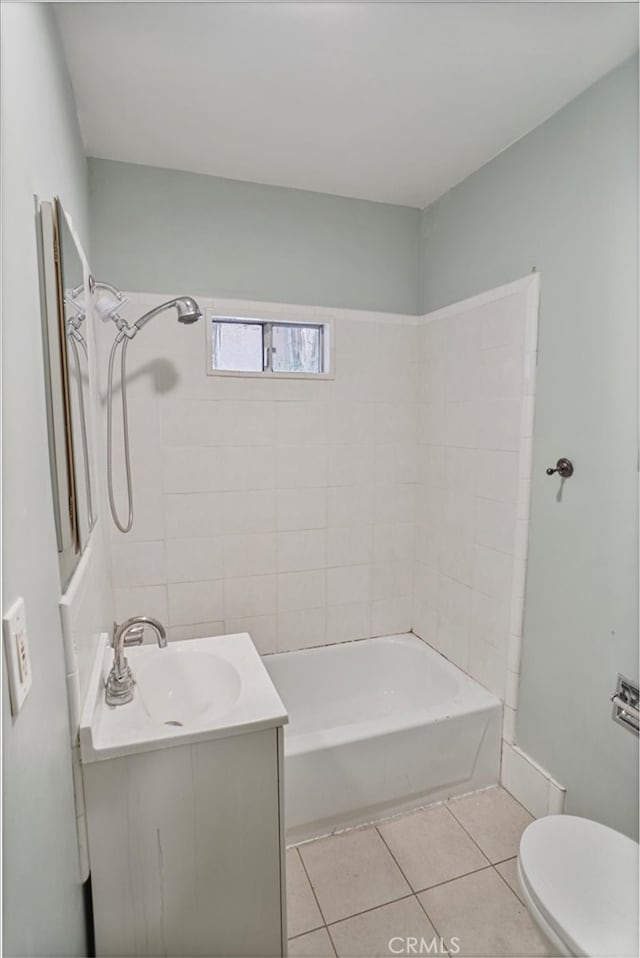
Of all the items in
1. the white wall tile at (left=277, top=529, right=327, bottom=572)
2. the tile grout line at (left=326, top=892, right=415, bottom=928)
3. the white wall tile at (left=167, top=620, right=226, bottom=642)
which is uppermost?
the white wall tile at (left=277, top=529, right=327, bottom=572)

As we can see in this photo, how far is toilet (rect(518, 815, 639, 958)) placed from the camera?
1098 mm

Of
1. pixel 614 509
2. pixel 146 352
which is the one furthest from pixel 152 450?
pixel 614 509

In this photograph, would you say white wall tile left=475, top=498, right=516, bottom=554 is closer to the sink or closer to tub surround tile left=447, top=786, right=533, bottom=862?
tub surround tile left=447, top=786, right=533, bottom=862

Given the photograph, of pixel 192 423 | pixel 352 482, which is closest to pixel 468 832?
pixel 352 482

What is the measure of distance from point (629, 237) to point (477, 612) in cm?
153

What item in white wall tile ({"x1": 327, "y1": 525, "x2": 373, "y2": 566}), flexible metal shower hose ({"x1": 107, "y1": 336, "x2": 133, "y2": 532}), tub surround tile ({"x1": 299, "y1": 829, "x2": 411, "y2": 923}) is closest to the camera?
tub surround tile ({"x1": 299, "y1": 829, "x2": 411, "y2": 923})

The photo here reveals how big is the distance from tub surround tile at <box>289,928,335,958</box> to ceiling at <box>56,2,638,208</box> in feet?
8.59

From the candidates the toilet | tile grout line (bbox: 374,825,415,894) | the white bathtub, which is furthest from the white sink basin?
tile grout line (bbox: 374,825,415,894)

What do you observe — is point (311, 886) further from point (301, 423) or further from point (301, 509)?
point (301, 423)

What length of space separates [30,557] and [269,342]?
5.93 ft

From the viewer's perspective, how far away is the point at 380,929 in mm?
1479

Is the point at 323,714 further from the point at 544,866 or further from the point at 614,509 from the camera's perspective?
the point at 614,509

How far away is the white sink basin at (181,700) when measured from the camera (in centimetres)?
120

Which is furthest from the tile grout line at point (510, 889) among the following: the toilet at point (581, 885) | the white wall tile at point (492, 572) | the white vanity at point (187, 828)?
the white wall tile at point (492, 572)
